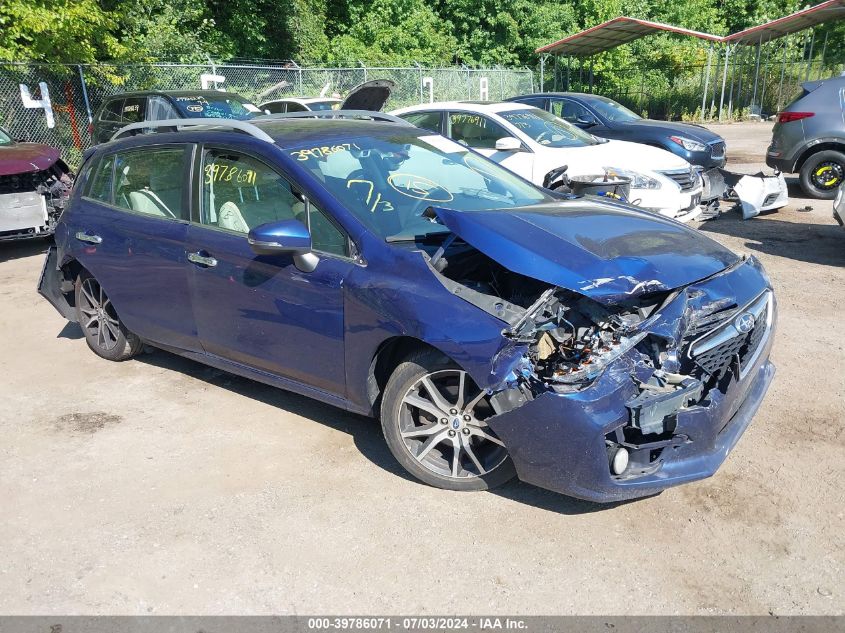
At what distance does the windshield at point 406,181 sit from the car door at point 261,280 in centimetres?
21

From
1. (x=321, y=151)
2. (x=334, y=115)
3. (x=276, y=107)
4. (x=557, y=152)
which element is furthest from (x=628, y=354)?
(x=276, y=107)

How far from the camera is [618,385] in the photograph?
3125 millimetres

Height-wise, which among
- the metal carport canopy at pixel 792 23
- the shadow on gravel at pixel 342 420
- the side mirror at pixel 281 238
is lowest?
the shadow on gravel at pixel 342 420

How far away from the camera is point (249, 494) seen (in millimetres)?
3834

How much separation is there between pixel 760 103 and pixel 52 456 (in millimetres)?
29401

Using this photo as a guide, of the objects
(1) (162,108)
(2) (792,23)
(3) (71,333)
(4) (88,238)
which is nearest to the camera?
(4) (88,238)

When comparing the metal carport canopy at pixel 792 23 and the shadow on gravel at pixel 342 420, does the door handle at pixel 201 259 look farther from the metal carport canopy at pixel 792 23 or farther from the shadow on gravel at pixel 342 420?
the metal carport canopy at pixel 792 23

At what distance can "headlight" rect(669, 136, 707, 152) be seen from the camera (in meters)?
11.7

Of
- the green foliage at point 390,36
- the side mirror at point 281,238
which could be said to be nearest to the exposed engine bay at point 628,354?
the side mirror at point 281,238

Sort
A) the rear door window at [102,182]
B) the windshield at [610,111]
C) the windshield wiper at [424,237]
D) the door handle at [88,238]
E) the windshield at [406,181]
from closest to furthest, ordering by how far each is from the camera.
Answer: the windshield wiper at [424,237] < the windshield at [406,181] < the door handle at [88,238] < the rear door window at [102,182] < the windshield at [610,111]

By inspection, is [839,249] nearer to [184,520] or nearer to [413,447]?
[413,447]

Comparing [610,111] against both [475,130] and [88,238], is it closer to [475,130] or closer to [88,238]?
[475,130]

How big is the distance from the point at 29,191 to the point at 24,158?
399mm

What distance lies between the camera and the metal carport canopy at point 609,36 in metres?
24.7
